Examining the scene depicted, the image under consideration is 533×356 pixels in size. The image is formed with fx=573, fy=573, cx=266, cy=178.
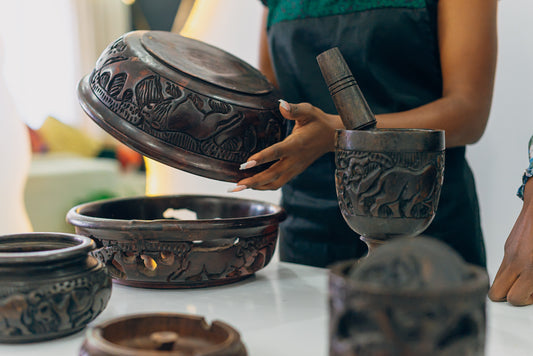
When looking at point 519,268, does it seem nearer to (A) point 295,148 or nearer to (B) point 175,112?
(A) point 295,148

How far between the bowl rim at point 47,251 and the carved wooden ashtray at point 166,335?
16 cm

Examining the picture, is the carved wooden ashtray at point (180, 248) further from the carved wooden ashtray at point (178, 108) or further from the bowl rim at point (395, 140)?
the bowl rim at point (395, 140)

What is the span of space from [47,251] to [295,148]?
477 millimetres

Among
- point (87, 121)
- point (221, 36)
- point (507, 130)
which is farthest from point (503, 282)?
point (87, 121)

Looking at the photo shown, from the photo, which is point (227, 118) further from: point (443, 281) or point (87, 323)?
point (443, 281)

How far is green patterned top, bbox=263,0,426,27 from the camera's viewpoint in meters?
1.38

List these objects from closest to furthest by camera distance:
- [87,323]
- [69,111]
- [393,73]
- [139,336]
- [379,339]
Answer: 1. [379,339]
2. [139,336]
3. [87,323]
4. [393,73]
5. [69,111]

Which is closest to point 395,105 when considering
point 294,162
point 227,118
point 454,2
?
point 454,2

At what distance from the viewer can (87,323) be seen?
0.82 m

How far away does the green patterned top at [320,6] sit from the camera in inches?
54.4

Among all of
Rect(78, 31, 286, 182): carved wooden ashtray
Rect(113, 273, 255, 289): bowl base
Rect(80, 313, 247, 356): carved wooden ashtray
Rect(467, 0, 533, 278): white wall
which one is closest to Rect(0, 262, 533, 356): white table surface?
Rect(113, 273, 255, 289): bowl base

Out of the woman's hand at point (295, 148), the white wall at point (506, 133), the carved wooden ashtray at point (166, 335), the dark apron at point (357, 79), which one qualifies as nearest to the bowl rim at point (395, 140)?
the woman's hand at point (295, 148)

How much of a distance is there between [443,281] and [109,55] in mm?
798

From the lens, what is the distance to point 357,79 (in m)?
1.46
